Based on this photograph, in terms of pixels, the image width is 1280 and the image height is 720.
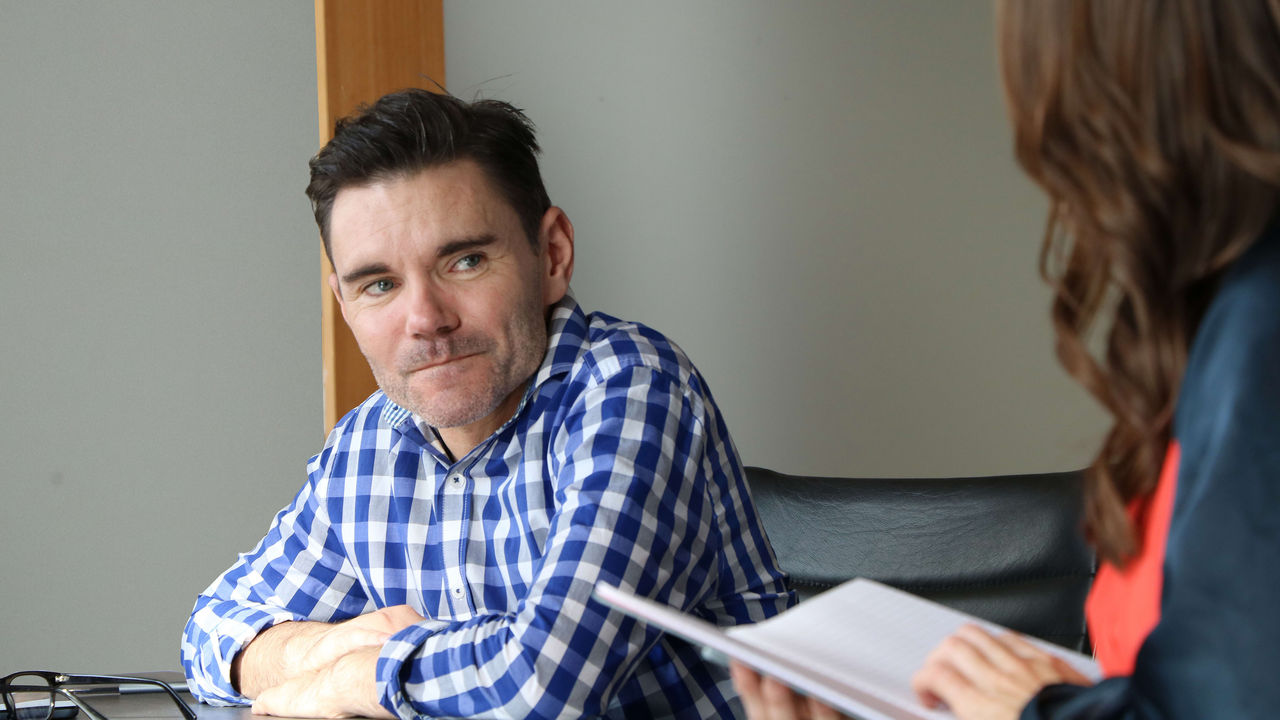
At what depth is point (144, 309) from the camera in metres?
2.51

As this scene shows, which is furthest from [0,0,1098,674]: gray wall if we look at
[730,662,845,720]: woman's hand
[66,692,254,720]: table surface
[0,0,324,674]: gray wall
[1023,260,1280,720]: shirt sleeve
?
[1023,260,1280,720]: shirt sleeve

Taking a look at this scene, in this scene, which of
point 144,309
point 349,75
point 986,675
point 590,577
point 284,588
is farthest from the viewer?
point 144,309

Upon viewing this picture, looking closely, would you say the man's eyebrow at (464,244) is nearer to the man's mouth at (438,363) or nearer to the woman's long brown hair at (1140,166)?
the man's mouth at (438,363)

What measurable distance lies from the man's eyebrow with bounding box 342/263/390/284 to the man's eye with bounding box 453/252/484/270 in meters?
0.09

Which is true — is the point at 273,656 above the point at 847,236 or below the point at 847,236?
below

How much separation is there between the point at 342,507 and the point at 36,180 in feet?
4.95

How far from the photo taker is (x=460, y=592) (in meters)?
1.33

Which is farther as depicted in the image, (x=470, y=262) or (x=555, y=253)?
(x=555, y=253)

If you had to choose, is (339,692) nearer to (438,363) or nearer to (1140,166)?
(438,363)

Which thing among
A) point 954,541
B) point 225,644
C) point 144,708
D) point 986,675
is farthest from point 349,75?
point 986,675

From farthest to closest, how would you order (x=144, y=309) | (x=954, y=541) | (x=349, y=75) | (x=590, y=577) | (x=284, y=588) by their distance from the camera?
(x=144, y=309) → (x=349, y=75) → (x=954, y=541) → (x=284, y=588) → (x=590, y=577)

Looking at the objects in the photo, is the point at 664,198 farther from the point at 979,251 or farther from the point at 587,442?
the point at 587,442

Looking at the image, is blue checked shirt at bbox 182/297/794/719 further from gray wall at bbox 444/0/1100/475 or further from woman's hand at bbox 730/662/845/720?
gray wall at bbox 444/0/1100/475

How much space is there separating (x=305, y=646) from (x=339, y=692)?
19cm
